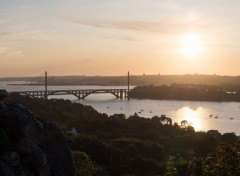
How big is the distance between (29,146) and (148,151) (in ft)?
64.3

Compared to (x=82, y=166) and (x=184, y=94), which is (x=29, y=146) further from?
(x=184, y=94)

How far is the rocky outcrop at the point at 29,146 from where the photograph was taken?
9.80 m

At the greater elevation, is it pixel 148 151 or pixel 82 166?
pixel 82 166

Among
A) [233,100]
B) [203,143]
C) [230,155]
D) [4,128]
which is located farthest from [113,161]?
[233,100]

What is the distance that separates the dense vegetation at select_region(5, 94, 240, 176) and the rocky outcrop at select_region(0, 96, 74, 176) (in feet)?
16.9

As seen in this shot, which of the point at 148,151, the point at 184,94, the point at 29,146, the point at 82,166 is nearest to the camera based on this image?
the point at 29,146

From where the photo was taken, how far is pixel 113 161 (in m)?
25.5

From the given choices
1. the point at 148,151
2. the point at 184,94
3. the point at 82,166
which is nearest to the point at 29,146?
the point at 82,166

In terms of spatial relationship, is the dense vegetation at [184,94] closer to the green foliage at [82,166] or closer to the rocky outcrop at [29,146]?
the green foliage at [82,166]

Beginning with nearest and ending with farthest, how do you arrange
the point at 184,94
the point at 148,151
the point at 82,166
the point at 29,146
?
the point at 29,146
the point at 82,166
the point at 148,151
the point at 184,94

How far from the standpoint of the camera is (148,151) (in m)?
29.1

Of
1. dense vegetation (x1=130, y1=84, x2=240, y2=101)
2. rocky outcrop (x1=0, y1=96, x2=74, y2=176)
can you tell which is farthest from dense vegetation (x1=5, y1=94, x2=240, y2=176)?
dense vegetation (x1=130, y1=84, x2=240, y2=101)

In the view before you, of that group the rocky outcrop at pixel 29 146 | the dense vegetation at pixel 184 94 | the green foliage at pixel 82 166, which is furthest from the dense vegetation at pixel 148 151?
the dense vegetation at pixel 184 94

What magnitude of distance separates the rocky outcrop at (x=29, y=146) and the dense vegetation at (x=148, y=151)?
16.9ft
